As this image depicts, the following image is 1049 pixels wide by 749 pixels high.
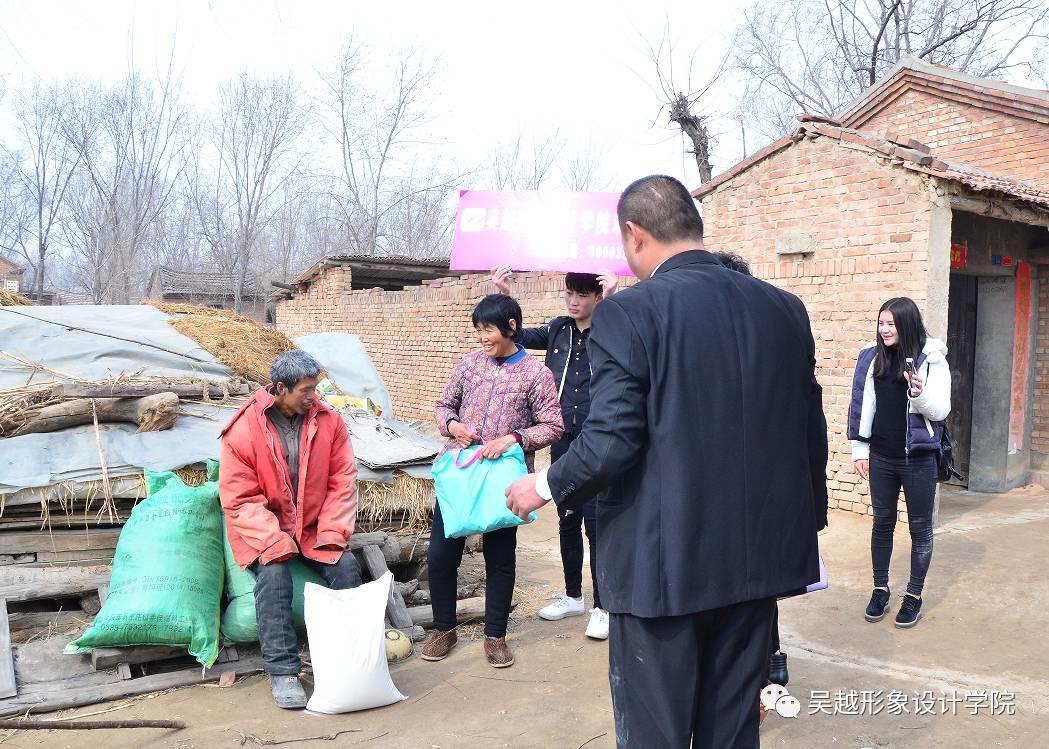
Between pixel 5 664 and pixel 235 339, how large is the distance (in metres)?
3.09

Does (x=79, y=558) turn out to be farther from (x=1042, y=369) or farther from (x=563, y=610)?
(x=1042, y=369)

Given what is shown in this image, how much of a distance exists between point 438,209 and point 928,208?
23196 mm

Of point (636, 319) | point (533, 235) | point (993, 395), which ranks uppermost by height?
point (533, 235)

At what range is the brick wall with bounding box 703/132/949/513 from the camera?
6621 mm

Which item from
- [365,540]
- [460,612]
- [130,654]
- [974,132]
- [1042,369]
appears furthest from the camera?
[974,132]

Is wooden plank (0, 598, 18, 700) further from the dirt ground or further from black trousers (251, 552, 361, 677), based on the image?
black trousers (251, 552, 361, 677)

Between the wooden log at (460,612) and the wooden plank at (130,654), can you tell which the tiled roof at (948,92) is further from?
the wooden plank at (130,654)

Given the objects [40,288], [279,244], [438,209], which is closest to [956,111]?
[438,209]

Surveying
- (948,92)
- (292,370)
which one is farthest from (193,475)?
(948,92)

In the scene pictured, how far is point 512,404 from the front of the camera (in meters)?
3.94

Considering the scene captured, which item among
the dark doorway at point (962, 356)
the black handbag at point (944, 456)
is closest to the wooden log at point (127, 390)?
the black handbag at point (944, 456)

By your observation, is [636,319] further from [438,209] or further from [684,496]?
[438,209]

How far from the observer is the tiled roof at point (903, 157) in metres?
6.47

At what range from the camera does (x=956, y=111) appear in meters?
10.0
